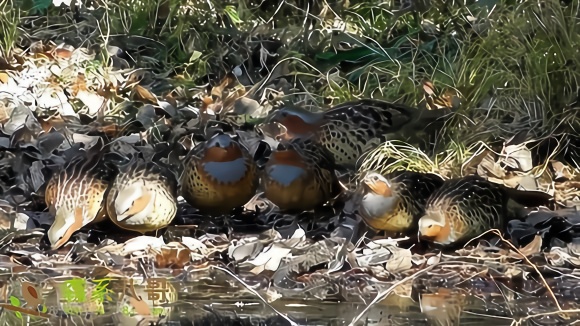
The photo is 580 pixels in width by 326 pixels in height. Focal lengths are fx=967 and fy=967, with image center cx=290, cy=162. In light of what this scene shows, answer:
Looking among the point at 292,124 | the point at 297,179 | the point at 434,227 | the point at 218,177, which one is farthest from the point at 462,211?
the point at 292,124

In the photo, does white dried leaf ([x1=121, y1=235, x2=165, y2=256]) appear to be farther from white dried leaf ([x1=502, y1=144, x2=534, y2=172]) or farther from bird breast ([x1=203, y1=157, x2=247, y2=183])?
white dried leaf ([x1=502, y1=144, x2=534, y2=172])

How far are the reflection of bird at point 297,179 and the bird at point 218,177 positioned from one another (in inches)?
3.2

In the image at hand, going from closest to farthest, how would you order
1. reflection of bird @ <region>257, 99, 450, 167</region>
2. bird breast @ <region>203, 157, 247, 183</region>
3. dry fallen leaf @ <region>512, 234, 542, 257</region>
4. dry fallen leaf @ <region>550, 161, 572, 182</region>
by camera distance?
dry fallen leaf @ <region>512, 234, 542, 257</region> < bird breast @ <region>203, 157, 247, 183</region> < dry fallen leaf @ <region>550, 161, 572, 182</region> < reflection of bird @ <region>257, 99, 450, 167</region>

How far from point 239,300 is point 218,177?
81 centimetres

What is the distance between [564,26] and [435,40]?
42.8 inches

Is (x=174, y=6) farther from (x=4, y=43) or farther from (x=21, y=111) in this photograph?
(x=21, y=111)

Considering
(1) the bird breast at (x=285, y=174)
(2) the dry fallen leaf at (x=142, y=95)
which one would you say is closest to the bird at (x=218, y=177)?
(1) the bird breast at (x=285, y=174)

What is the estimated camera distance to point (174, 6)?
18.2 feet

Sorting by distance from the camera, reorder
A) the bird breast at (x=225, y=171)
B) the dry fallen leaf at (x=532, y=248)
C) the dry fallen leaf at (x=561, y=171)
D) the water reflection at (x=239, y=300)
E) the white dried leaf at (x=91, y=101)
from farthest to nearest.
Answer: the white dried leaf at (x=91, y=101) < the dry fallen leaf at (x=561, y=171) < the bird breast at (x=225, y=171) < the dry fallen leaf at (x=532, y=248) < the water reflection at (x=239, y=300)

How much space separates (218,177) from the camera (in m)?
3.54

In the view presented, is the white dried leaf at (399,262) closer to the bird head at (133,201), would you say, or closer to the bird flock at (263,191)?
the bird flock at (263,191)

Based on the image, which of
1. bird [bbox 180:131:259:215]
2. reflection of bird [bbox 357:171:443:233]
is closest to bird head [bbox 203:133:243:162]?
bird [bbox 180:131:259:215]

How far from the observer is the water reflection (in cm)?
261

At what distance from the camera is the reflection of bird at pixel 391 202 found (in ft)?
11.1
